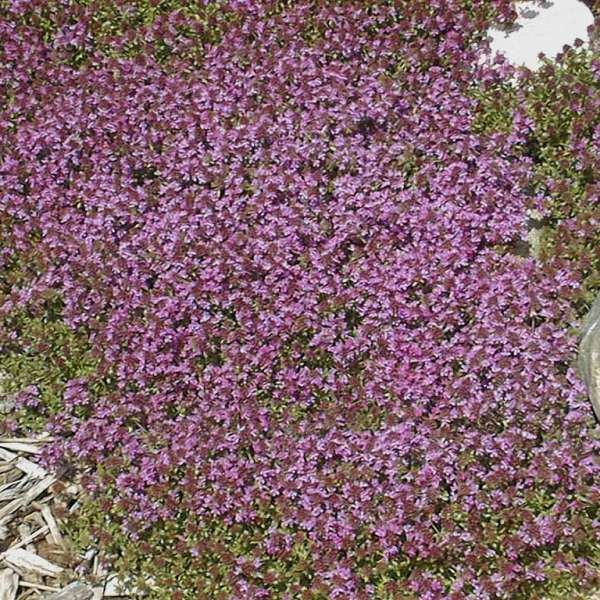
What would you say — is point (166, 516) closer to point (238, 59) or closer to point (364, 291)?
point (364, 291)

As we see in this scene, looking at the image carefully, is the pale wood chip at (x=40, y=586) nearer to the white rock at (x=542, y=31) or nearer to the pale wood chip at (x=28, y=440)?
the pale wood chip at (x=28, y=440)

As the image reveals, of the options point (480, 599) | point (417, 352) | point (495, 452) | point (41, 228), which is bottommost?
point (480, 599)

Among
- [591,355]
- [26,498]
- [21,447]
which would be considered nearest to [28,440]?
[21,447]

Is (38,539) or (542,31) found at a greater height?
(542,31)

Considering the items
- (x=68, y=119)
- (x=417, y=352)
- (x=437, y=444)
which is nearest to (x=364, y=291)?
(x=417, y=352)

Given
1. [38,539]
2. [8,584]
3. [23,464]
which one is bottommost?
[8,584]

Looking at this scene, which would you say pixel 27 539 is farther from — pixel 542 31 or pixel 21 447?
pixel 542 31
